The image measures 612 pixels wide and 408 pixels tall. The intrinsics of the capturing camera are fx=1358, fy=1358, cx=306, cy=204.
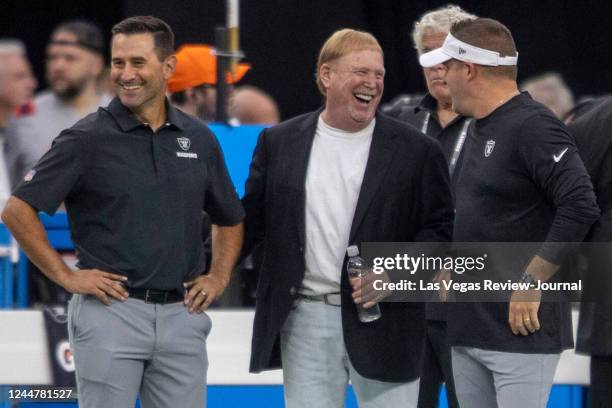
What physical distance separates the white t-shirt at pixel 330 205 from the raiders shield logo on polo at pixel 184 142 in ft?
1.37

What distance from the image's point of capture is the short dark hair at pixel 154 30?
4.23m

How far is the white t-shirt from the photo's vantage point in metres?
4.37

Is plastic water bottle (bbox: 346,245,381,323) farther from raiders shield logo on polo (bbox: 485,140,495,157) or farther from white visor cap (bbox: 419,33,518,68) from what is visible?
white visor cap (bbox: 419,33,518,68)

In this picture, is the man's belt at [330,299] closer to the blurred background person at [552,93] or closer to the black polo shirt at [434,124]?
the black polo shirt at [434,124]

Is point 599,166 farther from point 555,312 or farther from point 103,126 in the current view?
point 103,126

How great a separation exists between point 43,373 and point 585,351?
6.80 ft

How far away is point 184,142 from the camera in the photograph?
426 centimetres

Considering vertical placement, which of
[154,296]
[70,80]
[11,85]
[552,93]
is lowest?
[552,93]

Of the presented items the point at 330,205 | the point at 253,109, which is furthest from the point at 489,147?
the point at 253,109

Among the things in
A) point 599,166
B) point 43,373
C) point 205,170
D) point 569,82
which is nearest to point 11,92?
point 43,373

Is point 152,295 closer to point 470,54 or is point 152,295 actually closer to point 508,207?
point 508,207

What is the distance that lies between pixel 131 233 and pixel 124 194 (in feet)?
0.39

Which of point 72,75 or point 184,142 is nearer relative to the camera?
point 184,142

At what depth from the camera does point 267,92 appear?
9.24 metres
